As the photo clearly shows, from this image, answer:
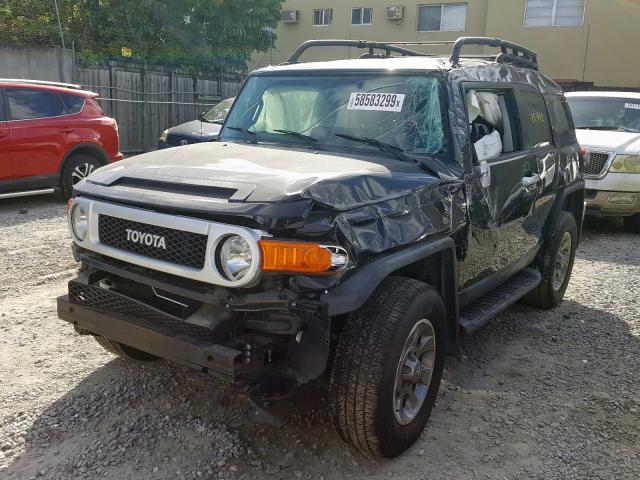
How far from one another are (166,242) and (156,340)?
461 mm

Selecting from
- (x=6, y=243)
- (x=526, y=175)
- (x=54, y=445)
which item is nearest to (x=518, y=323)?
A: (x=526, y=175)

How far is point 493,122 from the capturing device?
429 cm

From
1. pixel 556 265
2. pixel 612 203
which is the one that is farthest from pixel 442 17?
pixel 556 265

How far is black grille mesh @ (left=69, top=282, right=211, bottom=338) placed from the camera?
9.52ft

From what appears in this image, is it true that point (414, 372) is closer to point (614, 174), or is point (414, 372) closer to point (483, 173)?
point (483, 173)

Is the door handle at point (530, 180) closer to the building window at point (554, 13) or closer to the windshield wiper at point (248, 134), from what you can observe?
the windshield wiper at point (248, 134)

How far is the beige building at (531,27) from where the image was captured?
1958cm

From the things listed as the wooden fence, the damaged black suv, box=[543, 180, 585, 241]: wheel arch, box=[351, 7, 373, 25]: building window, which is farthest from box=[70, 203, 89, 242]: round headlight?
box=[351, 7, 373, 25]: building window

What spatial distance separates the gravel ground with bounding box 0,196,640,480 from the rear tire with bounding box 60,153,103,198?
173 inches

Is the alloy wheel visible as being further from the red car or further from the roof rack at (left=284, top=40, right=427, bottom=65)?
the red car

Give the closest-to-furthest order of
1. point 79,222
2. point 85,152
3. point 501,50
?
point 79,222
point 501,50
point 85,152

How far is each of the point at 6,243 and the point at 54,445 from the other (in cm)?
431

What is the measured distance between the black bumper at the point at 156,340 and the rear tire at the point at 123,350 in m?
0.51

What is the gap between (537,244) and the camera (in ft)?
16.5
